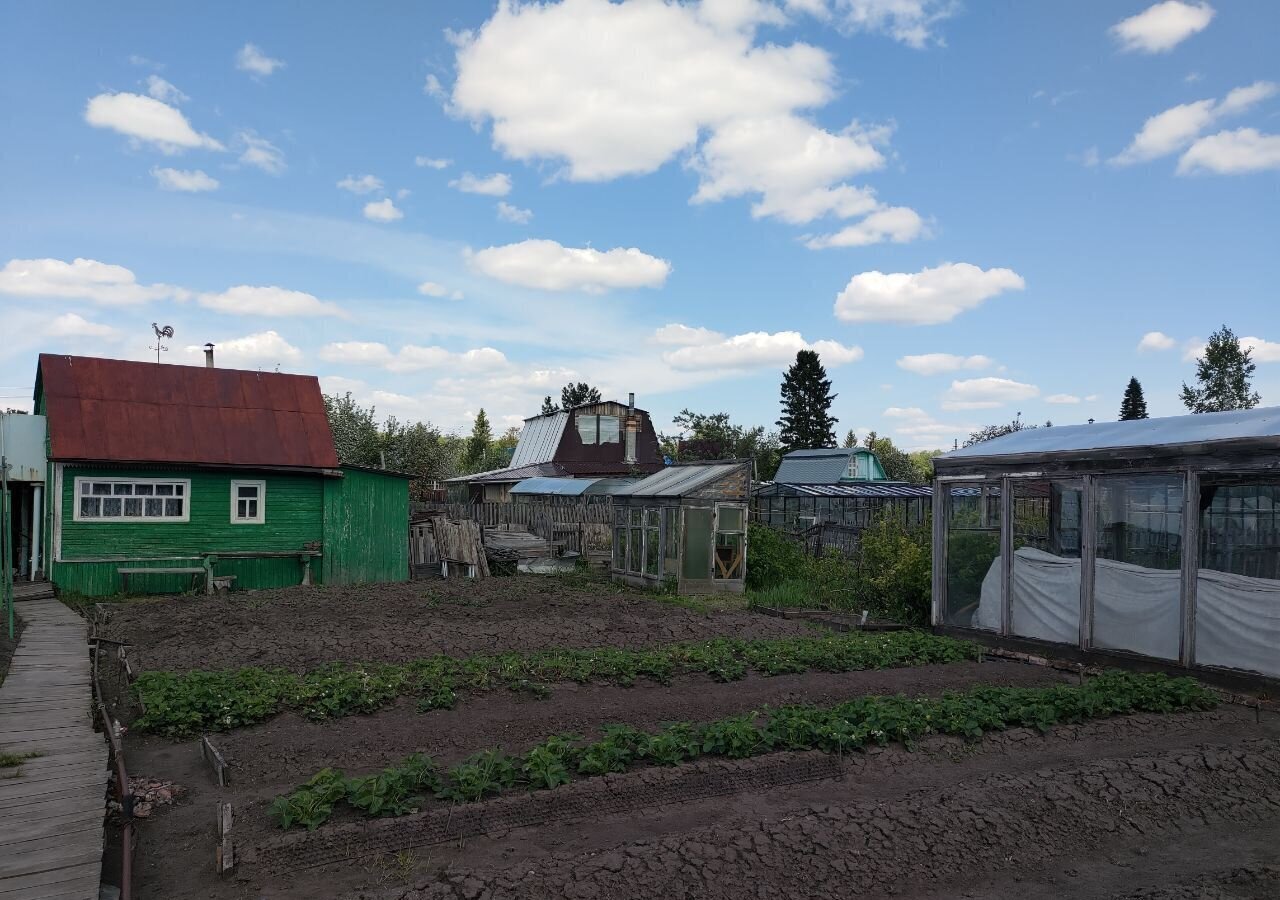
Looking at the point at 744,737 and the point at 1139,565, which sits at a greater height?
the point at 1139,565

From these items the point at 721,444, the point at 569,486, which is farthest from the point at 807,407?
the point at 569,486

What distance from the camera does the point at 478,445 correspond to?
213 feet

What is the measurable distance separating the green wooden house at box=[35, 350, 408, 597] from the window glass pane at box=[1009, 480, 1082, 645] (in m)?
14.0

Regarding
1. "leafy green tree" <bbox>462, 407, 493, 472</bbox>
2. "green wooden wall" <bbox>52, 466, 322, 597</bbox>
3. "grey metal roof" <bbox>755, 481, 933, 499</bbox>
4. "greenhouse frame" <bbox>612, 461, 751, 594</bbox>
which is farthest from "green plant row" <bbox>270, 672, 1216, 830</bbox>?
"leafy green tree" <bbox>462, 407, 493, 472</bbox>

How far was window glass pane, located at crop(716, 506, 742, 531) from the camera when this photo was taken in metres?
19.8

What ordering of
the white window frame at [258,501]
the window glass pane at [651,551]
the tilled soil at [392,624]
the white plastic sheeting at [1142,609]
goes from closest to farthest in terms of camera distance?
the white plastic sheeting at [1142,609], the tilled soil at [392,624], the white window frame at [258,501], the window glass pane at [651,551]

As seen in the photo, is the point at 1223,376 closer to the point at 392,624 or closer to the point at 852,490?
the point at 852,490

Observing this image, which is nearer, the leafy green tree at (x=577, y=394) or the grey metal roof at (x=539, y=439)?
the grey metal roof at (x=539, y=439)

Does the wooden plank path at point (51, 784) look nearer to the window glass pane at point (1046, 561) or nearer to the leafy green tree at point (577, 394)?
the window glass pane at point (1046, 561)

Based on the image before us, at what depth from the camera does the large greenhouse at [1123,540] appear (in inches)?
404

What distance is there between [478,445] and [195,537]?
151ft

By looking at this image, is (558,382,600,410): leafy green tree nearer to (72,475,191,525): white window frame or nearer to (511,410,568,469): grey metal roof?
(511,410,568,469): grey metal roof

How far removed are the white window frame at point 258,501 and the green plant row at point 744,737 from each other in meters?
14.5

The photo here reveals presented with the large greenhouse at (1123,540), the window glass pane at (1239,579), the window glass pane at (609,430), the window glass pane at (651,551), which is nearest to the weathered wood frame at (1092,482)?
the large greenhouse at (1123,540)
